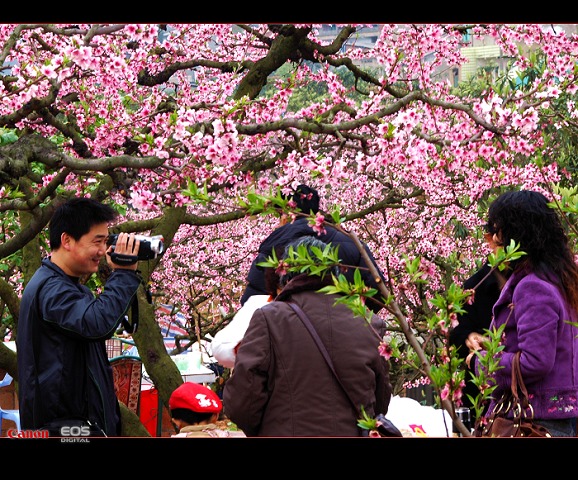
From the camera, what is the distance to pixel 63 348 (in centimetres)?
273

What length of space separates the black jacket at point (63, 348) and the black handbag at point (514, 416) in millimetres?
1256

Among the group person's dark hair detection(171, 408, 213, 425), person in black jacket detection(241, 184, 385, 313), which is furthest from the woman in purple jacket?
person's dark hair detection(171, 408, 213, 425)

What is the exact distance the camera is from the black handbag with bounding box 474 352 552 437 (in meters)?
2.57

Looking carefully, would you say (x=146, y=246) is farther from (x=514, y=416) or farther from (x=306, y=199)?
(x=514, y=416)

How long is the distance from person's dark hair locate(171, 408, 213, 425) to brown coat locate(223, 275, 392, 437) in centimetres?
70

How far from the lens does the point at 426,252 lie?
8844 mm

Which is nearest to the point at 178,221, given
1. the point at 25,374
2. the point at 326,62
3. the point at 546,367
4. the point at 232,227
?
the point at 326,62

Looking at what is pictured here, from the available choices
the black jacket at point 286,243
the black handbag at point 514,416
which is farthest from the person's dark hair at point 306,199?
the black handbag at point 514,416

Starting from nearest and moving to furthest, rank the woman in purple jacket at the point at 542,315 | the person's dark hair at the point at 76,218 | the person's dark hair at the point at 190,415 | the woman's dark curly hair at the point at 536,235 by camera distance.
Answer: the woman in purple jacket at the point at 542,315 → the woman's dark curly hair at the point at 536,235 → the person's dark hair at the point at 76,218 → the person's dark hair at the point at 190,415

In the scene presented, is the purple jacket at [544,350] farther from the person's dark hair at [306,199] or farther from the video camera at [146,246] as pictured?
the person's dark hair at [306,199]

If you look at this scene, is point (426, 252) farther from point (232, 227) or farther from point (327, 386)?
point (327, 386)

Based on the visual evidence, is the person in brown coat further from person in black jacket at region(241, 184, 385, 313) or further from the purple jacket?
person in black jacket at region(241, 184, 385, 313)

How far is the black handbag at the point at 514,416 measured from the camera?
8.44 feet

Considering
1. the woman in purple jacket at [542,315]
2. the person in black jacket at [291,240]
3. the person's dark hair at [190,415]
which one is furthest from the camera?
the person in black jacket at [291,240]
